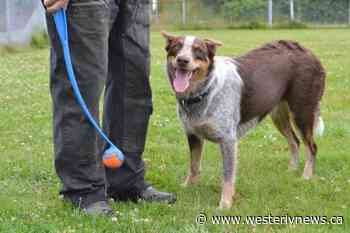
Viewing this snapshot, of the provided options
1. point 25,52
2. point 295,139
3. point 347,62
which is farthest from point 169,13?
point 295,139

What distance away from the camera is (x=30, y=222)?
4785mm

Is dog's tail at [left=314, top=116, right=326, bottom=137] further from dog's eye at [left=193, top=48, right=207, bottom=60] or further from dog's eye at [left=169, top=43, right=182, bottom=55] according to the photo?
dog's eye at [left=169, top=43, right=182, bottom=55]

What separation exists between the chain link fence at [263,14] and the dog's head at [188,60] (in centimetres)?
2696

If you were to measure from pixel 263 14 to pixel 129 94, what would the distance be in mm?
28927

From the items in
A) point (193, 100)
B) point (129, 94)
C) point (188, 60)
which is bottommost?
point (193, 100)

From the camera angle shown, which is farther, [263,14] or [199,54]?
[263,14]

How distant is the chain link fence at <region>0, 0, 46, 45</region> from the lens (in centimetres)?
1750

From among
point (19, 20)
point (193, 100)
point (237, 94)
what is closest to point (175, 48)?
point (193, 100)

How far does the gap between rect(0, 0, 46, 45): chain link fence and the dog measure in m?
11.9

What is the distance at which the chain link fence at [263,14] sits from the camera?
1293 inches

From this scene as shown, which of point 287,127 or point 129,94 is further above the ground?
point 129,94

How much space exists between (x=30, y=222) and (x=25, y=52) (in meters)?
14.0

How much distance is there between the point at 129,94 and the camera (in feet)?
17.0

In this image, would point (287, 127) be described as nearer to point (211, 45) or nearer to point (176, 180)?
point (176, 180)
